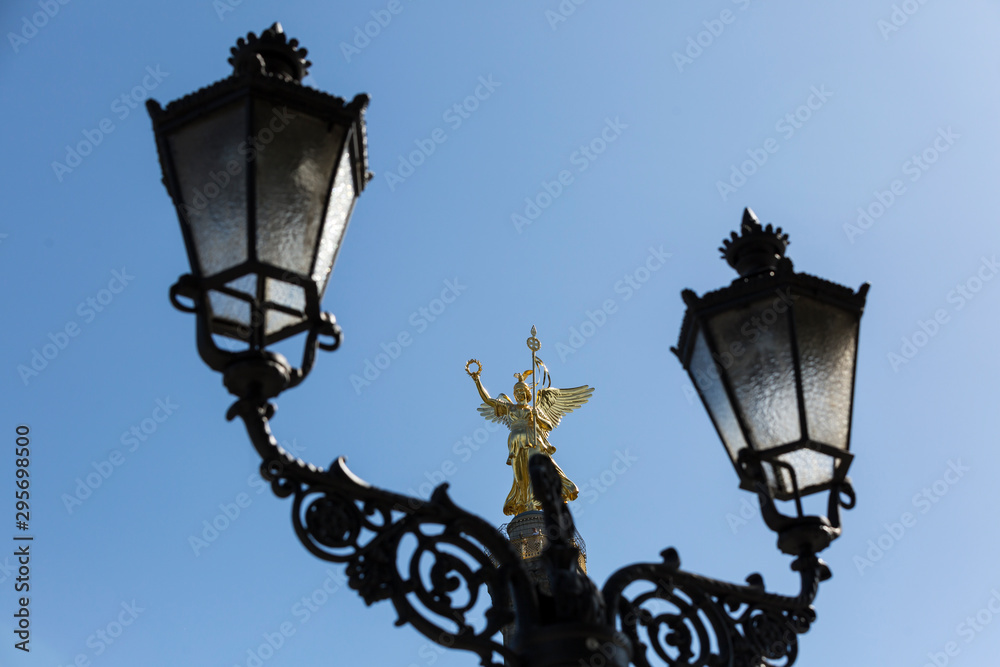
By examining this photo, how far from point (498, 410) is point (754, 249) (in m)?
15.1

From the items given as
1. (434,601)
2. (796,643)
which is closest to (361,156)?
(434,601)

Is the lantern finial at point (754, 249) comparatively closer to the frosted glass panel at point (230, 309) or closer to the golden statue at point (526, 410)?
the frosted glass panel at point (230, 309)

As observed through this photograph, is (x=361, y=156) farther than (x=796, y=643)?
No

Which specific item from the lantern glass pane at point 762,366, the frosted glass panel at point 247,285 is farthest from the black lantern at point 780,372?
the frosted glass panel at point 247,285

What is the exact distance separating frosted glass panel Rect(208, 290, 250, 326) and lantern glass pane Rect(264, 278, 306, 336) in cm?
6

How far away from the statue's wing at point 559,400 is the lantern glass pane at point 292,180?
15593 millimetres

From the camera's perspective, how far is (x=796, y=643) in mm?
3404

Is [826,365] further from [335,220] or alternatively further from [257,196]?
[257,196]

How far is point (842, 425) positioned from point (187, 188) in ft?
6.53

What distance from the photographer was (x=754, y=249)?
373 cm

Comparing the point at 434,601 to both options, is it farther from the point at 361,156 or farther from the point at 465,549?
the point at 361,156

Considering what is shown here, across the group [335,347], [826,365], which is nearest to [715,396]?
[826,365]

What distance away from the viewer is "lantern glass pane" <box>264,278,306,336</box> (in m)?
2.84

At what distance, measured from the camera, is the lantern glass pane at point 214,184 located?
2.74 m
